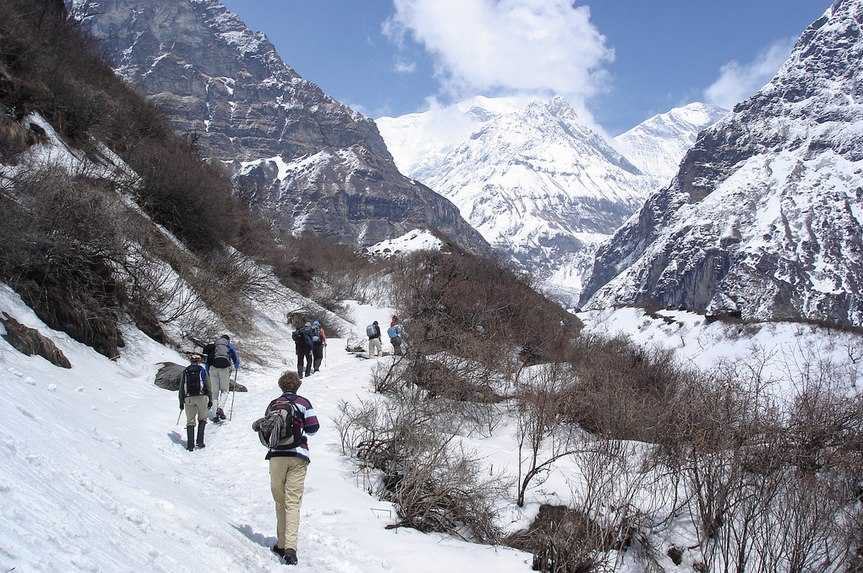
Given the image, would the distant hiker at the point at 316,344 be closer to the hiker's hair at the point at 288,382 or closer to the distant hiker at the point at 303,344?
the distant hiker at the point at 303,344

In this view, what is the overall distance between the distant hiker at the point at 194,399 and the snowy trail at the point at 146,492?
0.24m

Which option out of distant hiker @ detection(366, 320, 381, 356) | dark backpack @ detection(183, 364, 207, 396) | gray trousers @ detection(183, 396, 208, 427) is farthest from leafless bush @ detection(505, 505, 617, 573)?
distant hiker @ detection(366, 320, 381, 356)

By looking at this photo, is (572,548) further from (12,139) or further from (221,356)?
(12,139)

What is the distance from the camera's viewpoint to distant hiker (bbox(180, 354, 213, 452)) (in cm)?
865

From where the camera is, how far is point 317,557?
19.5ft

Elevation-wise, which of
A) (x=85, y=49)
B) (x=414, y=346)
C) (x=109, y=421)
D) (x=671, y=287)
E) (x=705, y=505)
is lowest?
(x=109, y=421)

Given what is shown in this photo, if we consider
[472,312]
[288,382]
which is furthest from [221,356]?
[472,312]

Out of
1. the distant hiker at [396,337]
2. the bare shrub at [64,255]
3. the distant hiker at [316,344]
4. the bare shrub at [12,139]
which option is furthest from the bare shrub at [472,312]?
the bare shrub at [12,139]

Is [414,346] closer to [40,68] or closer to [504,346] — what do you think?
[504,346]

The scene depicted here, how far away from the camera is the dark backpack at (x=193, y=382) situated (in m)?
8.76

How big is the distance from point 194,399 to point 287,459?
12.7 feet

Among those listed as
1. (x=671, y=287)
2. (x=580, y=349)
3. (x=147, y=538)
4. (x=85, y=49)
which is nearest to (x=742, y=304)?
(x=671, y=287)

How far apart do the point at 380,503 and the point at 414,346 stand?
844 cm

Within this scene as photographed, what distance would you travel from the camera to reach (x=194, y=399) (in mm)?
8711
